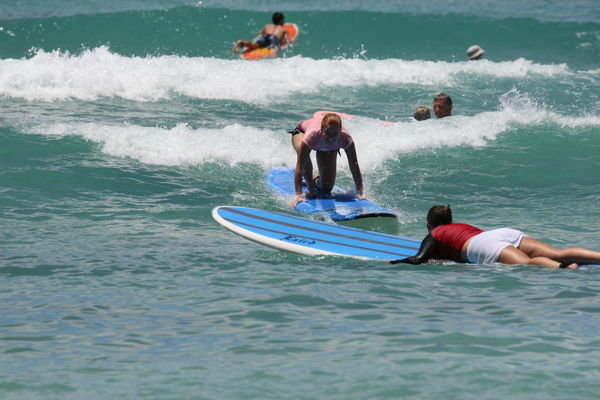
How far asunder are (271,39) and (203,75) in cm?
349

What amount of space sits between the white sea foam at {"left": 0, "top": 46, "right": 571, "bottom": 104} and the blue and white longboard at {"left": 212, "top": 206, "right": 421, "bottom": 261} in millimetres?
8048

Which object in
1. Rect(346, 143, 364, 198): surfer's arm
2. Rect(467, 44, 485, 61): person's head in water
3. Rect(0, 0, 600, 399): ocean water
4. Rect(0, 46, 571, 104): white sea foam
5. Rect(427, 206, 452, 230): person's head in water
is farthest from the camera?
Rect(467, 44, 485, 61): person's head in water

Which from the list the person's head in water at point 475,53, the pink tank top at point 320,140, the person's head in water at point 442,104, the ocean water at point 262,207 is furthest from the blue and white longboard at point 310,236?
the person's head in water at point 475,53

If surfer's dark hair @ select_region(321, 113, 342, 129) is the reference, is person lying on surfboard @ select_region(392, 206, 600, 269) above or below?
below

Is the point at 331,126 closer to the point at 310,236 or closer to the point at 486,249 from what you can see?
the point at 310,236

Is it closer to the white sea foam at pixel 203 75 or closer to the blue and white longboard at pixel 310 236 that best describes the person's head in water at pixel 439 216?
the blue and white longboard at pixel 310 236

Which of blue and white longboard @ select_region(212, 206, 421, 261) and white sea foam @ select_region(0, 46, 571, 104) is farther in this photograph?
white sea foam @ select_region(0, 46, 571, 104)

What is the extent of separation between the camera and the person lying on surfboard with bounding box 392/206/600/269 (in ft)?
23.3

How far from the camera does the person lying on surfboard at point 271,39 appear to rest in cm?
2088

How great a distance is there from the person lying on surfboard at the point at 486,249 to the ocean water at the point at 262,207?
0.14m

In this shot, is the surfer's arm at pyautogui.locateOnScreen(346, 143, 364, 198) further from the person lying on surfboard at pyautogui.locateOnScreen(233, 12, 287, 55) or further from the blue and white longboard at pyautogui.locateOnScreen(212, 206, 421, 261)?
the person lying on surfboard at pyautogui.locateOnScreen(233, 12, 287, 55)

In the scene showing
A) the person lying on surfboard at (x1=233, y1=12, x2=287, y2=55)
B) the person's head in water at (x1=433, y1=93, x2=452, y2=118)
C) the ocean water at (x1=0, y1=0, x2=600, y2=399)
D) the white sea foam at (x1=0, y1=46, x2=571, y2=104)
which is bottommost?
the ocean water at (x1=0, y1=0, x2=600, y2=399)

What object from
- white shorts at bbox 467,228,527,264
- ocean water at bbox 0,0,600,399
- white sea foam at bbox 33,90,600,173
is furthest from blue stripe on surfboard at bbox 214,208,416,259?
white sea foam at bbox 33,90,600,173

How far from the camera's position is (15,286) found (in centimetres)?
679
